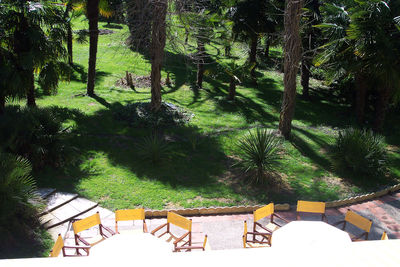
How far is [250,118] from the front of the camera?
1432cm

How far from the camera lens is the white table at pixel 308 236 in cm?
571

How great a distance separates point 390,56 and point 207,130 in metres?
6.20

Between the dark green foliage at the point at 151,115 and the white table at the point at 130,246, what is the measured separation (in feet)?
22.6

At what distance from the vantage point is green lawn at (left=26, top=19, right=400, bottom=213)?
28.8 feet

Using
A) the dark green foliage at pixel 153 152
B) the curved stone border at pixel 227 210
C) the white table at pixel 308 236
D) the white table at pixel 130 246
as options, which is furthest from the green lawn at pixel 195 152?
the white table at pixel 308 236

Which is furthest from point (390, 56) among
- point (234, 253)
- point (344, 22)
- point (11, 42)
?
point (11, 42)

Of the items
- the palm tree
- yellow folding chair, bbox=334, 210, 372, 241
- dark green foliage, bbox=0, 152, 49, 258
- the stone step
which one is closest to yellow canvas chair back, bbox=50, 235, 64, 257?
dark green foliage, bbox=0, 152, 49, 258

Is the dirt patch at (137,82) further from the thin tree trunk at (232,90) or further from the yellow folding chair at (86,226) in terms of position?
the yellow folding chair at (86,226)

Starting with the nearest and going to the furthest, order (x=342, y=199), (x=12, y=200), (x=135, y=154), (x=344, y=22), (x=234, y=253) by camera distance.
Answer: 1. (x=234, y=253)
2. (x=12, y=200)
3. (x=342, y=199)
4. (x=135, y=154)
5. (x=344, y=22)

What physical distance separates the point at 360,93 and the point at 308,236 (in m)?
10.1

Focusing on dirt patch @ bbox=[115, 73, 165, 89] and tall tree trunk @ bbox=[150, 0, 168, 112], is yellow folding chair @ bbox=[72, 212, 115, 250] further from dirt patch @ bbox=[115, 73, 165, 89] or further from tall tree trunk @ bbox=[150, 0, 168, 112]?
dirt patch @ bbox=[115, 73, 165, 89]

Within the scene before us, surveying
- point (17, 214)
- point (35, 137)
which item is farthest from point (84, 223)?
point (35, 137)

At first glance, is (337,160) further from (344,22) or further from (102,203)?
(102,203)

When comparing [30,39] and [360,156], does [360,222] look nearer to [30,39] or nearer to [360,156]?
[360,156]
